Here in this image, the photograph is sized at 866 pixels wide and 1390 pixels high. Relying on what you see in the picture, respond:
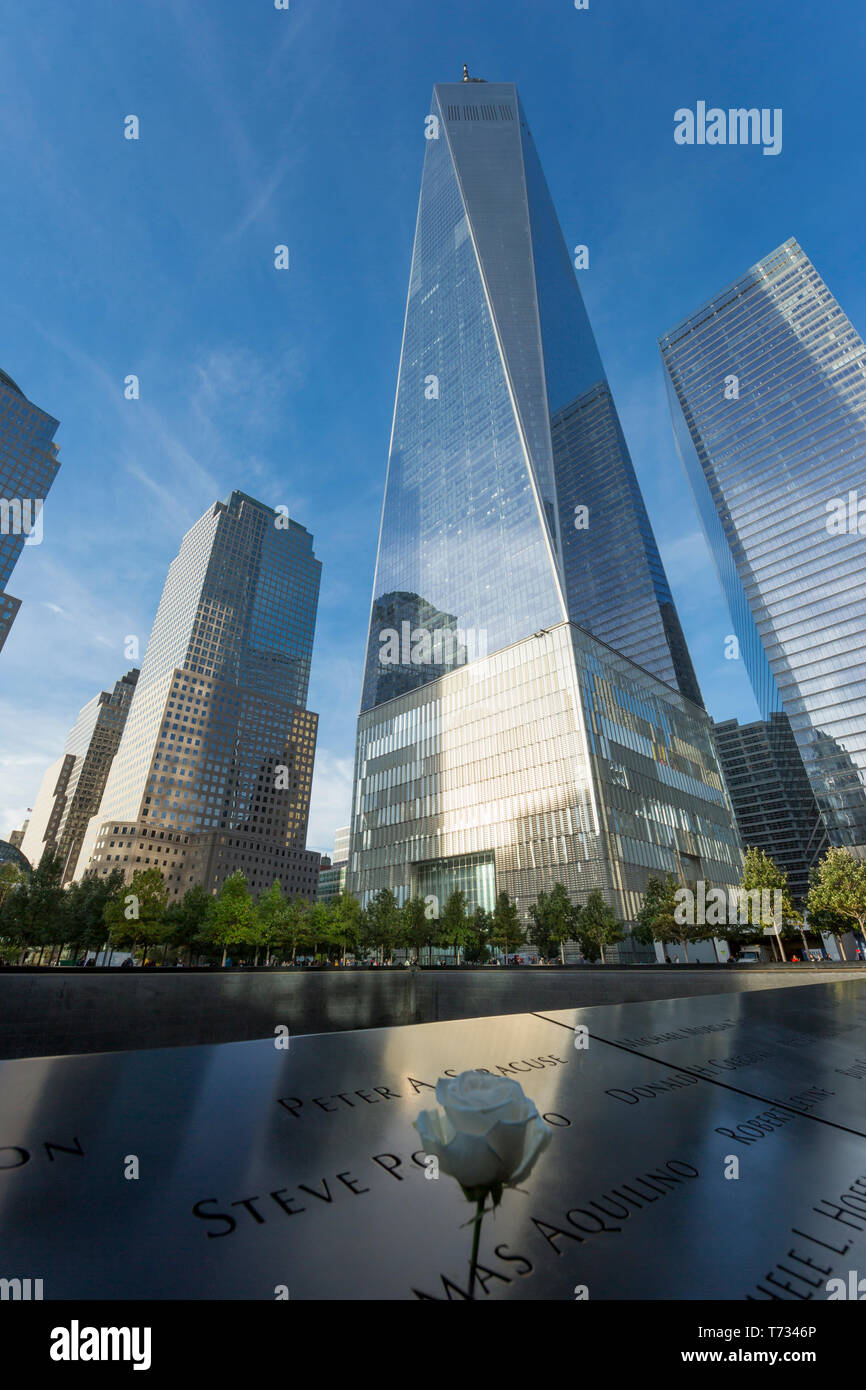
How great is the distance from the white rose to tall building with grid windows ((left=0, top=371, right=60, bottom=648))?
424 ft

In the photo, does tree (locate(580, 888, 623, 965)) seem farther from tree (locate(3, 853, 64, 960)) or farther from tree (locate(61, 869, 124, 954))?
tree (locate(3, 853, 64, 960))

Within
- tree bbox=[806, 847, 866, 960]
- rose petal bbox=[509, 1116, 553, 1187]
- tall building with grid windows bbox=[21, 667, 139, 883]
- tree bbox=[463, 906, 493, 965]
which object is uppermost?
tall building with grid windows bbox=[21, 667, 139, 883]

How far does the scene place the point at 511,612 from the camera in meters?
84.9

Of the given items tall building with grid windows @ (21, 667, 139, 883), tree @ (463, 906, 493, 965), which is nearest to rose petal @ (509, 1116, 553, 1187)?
tree @ (463, 906, 493, 965)

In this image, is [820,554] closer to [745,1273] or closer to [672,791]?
[672,791]

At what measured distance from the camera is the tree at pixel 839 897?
137 feet

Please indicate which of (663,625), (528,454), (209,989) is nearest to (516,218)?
(528,454)

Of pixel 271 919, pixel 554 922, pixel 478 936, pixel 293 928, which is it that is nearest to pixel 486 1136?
pixel 554 922

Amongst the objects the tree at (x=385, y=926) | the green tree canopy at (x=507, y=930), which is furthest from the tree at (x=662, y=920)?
the tree at (x=385, y=926)

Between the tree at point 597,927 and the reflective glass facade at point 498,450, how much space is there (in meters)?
36.5

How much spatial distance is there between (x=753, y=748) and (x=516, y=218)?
132m

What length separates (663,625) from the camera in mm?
119438

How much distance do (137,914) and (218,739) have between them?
114 meters

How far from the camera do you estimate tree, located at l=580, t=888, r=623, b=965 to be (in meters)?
48.8
